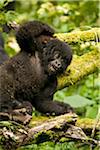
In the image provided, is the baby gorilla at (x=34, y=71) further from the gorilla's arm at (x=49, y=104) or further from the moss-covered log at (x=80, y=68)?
the moss-covered log at (x=80, y=68)

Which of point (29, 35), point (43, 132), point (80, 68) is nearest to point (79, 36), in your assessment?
point (80, 68)

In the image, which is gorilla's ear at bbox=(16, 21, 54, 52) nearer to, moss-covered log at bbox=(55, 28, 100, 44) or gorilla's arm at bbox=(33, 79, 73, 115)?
gorilla's arm at bbox=(33, 79, 73, 115)

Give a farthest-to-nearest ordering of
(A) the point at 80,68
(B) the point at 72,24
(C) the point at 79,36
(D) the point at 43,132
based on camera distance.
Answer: (B) the point at 72,24 → (C) the point at 79,36 → (A) the point at 80,68 → (D) the point at 43,132

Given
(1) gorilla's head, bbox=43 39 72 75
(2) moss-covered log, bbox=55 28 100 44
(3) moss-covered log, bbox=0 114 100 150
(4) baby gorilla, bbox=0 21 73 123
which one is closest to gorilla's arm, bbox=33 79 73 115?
(4) baby gorilla, bbox=0 21 73 123

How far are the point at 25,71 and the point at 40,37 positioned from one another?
0.34 m

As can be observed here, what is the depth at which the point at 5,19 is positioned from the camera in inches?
168

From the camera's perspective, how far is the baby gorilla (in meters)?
4.19

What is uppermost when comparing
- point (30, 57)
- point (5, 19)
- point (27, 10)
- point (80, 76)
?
point (5, 19)

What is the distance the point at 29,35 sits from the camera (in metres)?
4.36

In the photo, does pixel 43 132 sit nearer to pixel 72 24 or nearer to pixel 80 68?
pixel 80 68

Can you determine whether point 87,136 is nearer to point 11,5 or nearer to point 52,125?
point 52,125

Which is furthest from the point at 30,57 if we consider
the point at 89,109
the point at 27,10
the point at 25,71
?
the point at 27,10

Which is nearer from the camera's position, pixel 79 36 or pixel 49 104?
pixel 49 104

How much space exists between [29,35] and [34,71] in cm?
29
